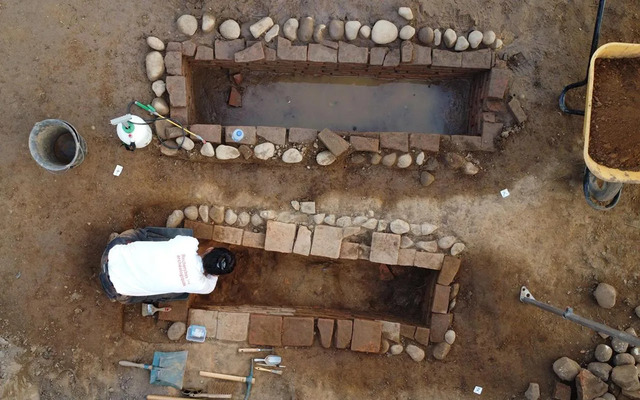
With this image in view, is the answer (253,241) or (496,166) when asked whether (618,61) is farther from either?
(253,241)

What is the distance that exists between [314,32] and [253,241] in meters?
2.22

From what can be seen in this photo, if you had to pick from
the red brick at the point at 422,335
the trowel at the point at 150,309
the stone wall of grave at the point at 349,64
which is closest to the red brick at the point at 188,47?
the stone wall of grave at the point at 349,64

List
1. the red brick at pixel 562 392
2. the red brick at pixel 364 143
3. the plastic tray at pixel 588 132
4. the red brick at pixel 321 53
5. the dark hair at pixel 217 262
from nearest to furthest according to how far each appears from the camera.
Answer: the plastic tray at pixel 588 132 → the dark hair at pixel 217 262 → the red brick at pixel 562 392 → the red brick at pixel 364 143 → the red brick at pixel 321 53

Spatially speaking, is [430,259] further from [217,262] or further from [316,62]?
[316,62]

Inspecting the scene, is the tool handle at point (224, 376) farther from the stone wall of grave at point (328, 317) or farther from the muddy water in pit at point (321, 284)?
the muddy water in pit at point (321, 284)

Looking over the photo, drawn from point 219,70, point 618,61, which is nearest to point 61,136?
point 219,70

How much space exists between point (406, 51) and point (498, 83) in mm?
982

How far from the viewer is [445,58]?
4.67 m

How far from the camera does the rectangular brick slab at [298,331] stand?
4.57 meters

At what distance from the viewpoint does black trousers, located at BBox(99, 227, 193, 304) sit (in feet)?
13.5

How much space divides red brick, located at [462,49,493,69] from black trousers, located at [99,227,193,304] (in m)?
3.27

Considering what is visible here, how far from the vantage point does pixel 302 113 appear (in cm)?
521

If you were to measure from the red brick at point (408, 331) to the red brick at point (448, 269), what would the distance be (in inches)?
21.7

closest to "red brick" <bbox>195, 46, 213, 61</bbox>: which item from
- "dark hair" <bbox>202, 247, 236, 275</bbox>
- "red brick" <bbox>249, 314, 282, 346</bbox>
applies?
"dark hair" <bbox>202, 247, 236, 275</bbox>
